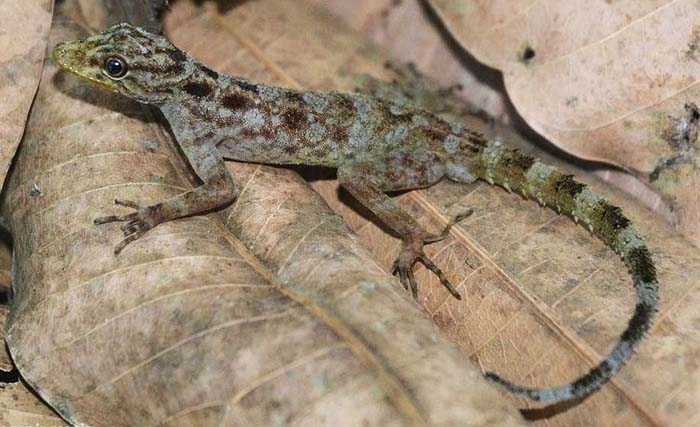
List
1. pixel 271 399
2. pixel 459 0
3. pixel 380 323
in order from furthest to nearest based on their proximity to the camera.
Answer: pixel 459 0 → pixel 380 323 → pixel 271 399

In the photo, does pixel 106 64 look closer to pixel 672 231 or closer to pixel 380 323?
pixel 380 323

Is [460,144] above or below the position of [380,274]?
above

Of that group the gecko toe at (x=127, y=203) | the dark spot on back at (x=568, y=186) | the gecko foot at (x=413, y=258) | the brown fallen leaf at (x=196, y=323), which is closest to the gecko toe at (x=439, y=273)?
the gecko foot at (x=413, y=258)

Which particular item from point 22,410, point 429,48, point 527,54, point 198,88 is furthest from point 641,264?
point 22,410

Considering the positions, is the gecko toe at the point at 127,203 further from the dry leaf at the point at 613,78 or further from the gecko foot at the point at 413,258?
the dry leaf at the point at 613,78

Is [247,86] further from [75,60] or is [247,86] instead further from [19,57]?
[19,57]

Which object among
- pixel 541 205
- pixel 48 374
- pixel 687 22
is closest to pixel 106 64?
pixel 48 374

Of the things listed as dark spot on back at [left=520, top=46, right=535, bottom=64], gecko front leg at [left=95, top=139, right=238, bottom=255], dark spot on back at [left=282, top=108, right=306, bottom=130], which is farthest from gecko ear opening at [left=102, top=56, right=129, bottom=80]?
dark spot on back at [left=520, top=46, right=535, bottom=64]
